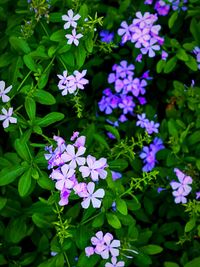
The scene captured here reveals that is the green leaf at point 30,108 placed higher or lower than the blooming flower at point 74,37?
lower

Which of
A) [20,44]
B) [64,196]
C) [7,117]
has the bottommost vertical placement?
[64,196]

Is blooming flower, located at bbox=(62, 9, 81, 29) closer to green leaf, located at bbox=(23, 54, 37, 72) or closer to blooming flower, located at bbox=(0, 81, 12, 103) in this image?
green leaf, located at bbox=(23, 54, 37, 72)

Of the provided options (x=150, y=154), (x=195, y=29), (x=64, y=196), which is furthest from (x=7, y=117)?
(x=195, y=29)

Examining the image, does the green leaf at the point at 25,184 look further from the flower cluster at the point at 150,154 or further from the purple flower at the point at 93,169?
the flower cluster at the point at 150,154

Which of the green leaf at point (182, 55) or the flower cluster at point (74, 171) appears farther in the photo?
the green leaf at point (182, 55)

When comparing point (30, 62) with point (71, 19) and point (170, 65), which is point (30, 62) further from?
point (170, 65)

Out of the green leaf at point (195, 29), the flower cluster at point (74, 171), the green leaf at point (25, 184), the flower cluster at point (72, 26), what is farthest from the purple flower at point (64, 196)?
the green leaf at point (195, 29)

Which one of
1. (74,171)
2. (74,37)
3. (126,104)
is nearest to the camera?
(74,171)
